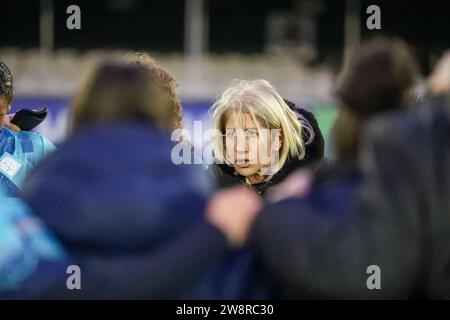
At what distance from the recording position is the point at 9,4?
15.2 metres

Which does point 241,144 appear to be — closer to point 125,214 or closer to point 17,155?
point 17,155

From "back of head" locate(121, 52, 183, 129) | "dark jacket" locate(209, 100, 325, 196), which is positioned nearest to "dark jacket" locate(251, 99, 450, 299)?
"back of head" locate(121, 52, 183, 129)

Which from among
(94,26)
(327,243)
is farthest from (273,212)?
(94,26)

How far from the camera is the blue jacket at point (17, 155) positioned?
2.65m

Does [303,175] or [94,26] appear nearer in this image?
[303,175]

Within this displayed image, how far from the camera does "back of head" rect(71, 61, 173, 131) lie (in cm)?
155

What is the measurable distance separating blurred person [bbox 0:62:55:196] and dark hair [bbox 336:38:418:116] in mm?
1331

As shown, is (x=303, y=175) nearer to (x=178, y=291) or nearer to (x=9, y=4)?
(x=178, y=291)

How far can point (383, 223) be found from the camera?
140cm

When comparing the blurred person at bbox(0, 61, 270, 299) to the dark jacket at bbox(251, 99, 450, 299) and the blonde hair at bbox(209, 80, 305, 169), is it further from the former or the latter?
the blonde hair at bbox(209, 80, 305, 169)

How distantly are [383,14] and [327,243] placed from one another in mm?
12385

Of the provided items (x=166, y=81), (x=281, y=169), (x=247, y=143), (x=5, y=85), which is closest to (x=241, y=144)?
(x=247, y=143)

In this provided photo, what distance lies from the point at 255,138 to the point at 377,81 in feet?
3.52
